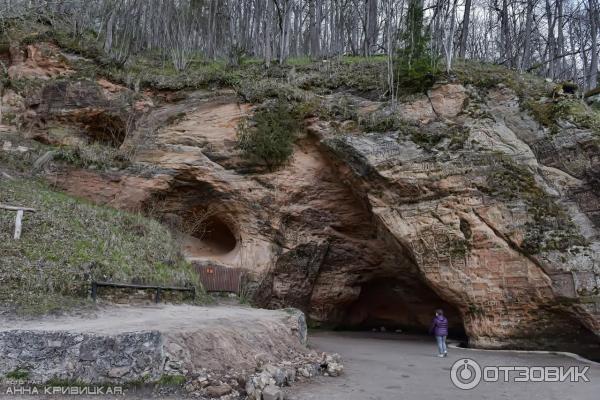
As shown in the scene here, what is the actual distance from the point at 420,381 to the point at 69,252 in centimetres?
803

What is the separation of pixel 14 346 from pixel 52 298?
279 centimetres

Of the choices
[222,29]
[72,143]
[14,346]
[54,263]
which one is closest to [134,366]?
[14,346]

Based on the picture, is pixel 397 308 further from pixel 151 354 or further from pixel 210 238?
pixel 151 354

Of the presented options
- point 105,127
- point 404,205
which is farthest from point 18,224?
point 404,205

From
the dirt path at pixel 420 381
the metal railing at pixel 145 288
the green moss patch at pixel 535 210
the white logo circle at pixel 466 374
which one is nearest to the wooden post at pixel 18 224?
the metal railing at pixel 145 288

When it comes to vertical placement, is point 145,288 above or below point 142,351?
above

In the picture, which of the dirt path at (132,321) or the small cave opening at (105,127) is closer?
the dirt path at (132,321)

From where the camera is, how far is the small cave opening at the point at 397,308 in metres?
17.3

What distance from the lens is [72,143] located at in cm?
1591

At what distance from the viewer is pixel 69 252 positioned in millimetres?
10062

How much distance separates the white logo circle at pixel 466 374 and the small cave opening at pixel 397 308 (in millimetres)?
7101

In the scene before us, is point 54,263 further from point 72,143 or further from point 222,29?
point 222,29

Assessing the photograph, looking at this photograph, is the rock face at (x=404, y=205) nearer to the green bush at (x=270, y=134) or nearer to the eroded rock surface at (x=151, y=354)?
the green bush at (x=270, y=134)

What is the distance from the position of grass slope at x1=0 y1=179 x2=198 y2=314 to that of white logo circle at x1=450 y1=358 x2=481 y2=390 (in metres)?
7.12
